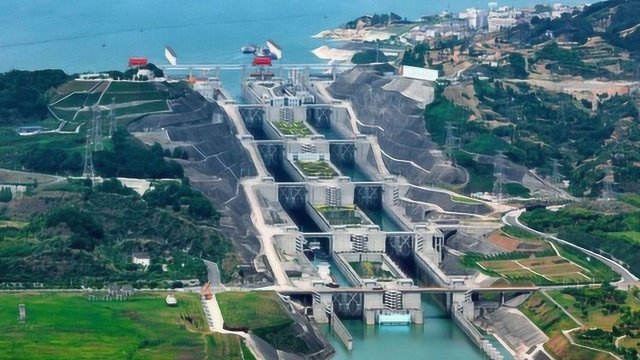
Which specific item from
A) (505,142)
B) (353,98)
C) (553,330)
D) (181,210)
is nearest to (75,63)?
(353,98)

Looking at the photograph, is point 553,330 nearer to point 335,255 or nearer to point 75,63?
point 335,255

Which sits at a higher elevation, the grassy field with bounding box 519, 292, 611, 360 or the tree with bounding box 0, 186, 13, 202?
the tree with bounding box 0, 186, 13, 202

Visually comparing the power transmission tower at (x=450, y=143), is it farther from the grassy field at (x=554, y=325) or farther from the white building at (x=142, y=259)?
the white building at (x=142, y=259)

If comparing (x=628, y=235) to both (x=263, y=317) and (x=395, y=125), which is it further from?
(x=395, y=125)

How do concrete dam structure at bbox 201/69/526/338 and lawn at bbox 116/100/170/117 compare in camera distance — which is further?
lawn at bbox 116/100/170/117

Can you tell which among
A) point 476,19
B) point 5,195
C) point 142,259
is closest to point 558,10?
point 476,19

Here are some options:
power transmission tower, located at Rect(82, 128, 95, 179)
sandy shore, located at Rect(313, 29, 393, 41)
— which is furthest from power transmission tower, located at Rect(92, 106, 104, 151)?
sandy shore, located at Rect(313, 29, 393, 41)

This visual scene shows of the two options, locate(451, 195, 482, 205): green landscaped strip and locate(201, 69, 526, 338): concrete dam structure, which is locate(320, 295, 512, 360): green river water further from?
locate(451, 195, 482, 205): green landscaped strip
